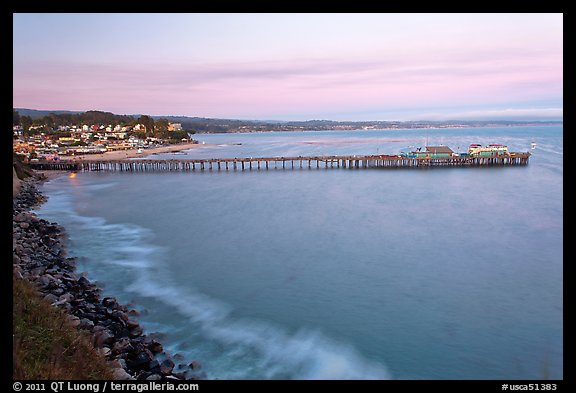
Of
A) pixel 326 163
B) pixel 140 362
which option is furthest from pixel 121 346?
pixel 326 163

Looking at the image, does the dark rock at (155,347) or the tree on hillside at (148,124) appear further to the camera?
the tree on hillside at (148,124)

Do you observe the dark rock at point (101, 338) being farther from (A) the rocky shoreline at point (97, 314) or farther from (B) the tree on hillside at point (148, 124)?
(B) the tree on hillside at point (148, 124)

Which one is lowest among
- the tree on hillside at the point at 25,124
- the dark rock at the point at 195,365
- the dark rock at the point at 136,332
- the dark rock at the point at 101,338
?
the dark rock at the point at 195,365

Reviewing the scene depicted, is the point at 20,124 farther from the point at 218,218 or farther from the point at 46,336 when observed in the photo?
the point at 46,336

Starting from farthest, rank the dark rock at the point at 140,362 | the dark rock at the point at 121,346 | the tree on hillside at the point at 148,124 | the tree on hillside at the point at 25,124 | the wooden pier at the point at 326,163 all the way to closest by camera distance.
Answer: the tree on hillside at the point at 148,124, the tree on hillside at the point at 25,124, the wooden pier at the point at 326,163, the dark rock at the point at 121,346, the dark rock at the point at 140,362

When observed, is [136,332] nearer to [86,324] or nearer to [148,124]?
[86,324]

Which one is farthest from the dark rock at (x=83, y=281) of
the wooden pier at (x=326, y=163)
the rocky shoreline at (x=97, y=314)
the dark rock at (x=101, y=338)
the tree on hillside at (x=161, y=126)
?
the tree on hillside at (x=161, y=126)
